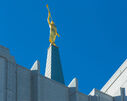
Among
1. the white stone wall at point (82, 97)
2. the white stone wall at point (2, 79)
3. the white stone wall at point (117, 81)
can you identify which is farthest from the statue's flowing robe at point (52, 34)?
the white stone wall at point (2, 79)

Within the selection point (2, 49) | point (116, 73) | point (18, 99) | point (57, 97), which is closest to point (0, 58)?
point (2, 49)

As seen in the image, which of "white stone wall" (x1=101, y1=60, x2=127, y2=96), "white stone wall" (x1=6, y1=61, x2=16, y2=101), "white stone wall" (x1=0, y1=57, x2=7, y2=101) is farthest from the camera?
"white stone wall" (x1=101, y1=60, x2=127, y2=96)

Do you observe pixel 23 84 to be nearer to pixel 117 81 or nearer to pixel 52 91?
pixel 52 91

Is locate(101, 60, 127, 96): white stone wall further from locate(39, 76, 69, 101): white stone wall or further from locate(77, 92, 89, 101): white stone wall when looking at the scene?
locate(39, 76, 69, 101): white stone wall

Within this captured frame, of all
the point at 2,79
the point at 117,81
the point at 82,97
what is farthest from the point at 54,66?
the point at 2,79

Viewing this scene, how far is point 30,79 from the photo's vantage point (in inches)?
952

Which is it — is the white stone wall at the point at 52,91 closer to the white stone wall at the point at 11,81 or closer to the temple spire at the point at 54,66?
the white stone wall at the point at 11,81

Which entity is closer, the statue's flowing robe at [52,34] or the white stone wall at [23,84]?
the white stone wall at [23,84]

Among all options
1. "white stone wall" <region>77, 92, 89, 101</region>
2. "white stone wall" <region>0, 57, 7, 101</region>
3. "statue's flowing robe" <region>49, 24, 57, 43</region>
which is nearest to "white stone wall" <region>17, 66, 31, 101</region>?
"white stone wall" <region>0, 57, 7, 101</region>

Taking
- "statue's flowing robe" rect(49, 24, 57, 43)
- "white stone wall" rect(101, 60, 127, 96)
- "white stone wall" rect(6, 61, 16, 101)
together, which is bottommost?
"white stone wall" rect(6, 61, 16, 101)

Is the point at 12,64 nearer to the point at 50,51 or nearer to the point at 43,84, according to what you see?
the point at 43,84

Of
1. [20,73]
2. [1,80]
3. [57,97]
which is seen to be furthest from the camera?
[57,97]

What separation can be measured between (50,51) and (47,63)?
1.43 m

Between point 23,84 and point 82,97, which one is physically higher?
point 82,97
